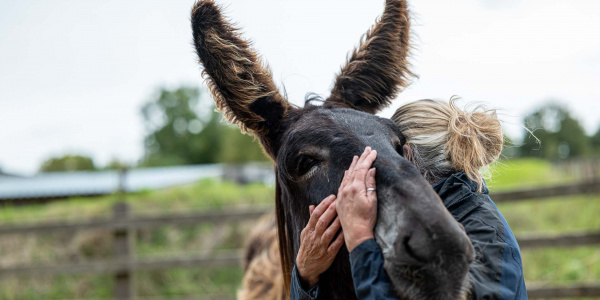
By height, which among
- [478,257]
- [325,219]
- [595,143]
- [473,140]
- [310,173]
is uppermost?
[473,140]

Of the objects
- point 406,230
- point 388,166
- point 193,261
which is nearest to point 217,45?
point 388,166

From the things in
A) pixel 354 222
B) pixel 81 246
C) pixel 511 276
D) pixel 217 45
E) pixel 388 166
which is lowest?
pixel 81 246

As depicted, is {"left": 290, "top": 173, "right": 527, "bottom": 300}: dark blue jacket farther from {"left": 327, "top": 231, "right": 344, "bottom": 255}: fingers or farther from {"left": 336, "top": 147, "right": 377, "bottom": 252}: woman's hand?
{"left": 327, "top": 231, "right": 344, "bottom": 255}: fingers

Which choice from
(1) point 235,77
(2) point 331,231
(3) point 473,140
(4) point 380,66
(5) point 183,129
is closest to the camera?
(2) point 331,231

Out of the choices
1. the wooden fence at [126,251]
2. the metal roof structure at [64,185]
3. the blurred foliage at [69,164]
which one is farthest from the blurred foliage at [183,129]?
the wooden fence at [126,251]

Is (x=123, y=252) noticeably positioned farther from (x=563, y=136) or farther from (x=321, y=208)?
(x=563, y=136)

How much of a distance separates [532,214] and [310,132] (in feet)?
29.4

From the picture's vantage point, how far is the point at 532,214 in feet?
31.1

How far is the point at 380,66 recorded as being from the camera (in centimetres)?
258

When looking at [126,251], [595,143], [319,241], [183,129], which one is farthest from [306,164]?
[183,129]

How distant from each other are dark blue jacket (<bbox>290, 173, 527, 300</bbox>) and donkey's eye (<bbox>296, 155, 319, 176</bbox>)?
17.9 inches

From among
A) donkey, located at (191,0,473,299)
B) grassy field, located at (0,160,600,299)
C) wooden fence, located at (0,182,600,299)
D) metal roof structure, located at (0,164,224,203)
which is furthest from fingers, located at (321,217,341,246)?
metal roof structure, located at (0,164,224,203)

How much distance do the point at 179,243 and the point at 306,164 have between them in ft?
24.5

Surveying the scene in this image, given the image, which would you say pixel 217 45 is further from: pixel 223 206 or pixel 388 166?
pixel 223 206
